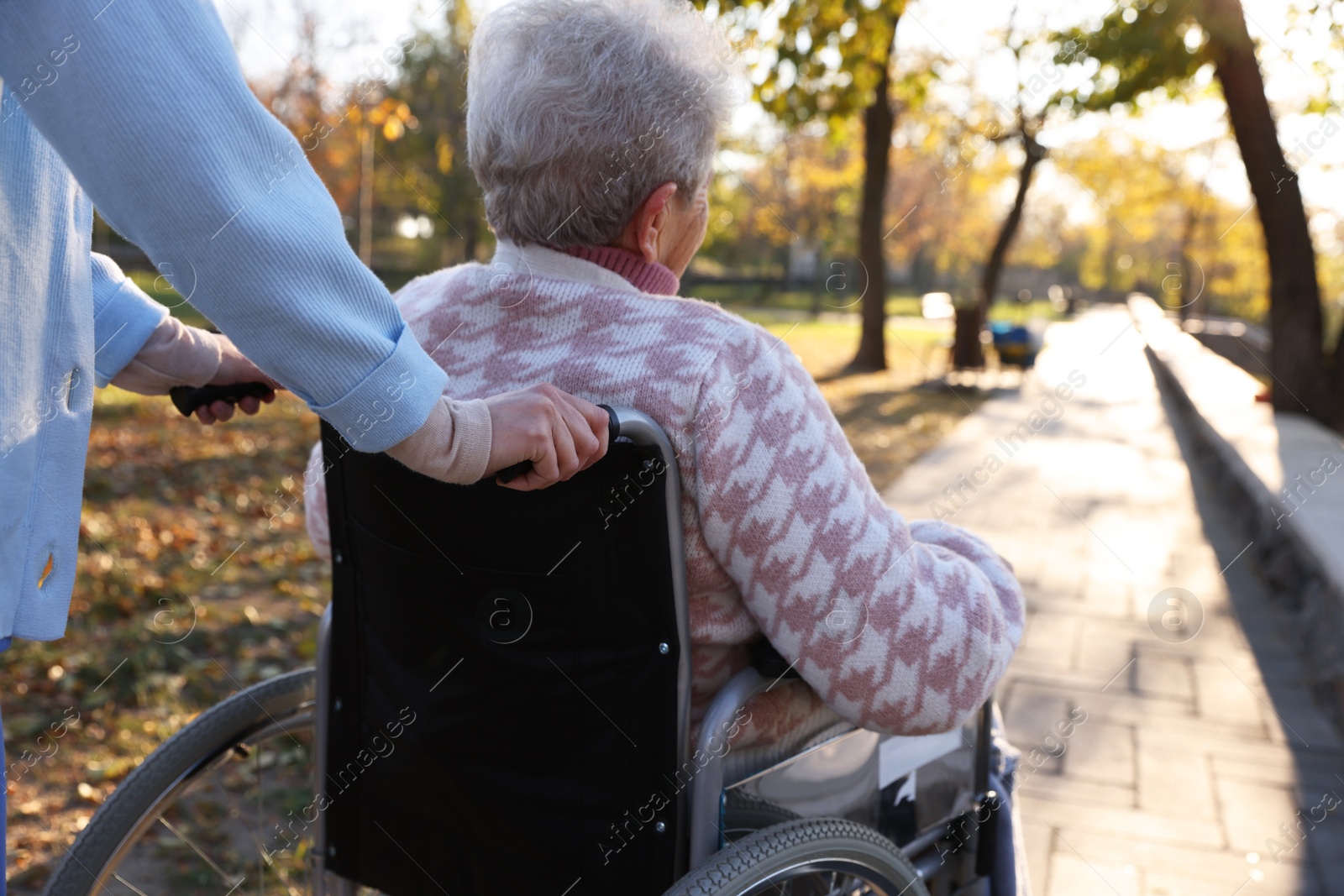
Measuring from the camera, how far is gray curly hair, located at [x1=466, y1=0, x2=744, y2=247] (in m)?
1.29

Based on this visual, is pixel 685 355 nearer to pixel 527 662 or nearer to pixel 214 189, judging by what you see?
pixel 527 662

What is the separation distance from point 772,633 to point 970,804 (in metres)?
0.78

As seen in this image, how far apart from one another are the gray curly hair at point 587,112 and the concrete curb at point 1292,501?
3216mm

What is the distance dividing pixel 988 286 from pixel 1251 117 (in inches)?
418

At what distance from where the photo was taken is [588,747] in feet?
4.30

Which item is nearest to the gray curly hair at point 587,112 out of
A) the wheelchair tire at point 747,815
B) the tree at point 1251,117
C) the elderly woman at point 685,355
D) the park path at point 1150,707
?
the elderly woman at point 685,355

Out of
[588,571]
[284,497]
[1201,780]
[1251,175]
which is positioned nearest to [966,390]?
[1251,175]

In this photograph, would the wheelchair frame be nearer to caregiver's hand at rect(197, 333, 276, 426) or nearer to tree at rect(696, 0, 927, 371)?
caregiver's hand at rect(197, 333, 276, 426)

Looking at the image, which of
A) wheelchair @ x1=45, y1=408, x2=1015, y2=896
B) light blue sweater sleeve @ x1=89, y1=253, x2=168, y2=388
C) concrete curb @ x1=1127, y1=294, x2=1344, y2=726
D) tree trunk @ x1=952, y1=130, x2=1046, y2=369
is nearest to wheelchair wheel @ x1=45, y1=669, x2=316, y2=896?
wheelchair @ x1=45, y1=408, x2=1015, y2=896

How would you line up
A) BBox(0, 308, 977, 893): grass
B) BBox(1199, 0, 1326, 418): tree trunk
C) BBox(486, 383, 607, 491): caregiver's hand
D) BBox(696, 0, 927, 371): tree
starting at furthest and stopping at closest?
BBox(1199, 0, 1326, 418): tree trunk, BBox(696, 0, 927, 371): tree, BBox(0, 308, 977, 893): grass, BBox(486, 383, 607, 491): caregiver's hand

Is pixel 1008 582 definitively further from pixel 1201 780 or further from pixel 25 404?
pixel 1201 780

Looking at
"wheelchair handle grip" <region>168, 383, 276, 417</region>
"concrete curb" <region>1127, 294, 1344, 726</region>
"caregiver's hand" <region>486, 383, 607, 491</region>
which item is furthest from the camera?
"concrete curb" <region>1127, 294, 1344, 726</region>

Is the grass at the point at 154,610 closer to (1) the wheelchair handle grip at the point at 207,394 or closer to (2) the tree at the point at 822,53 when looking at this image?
(1) the wheelchair handle grip at the point at 207,394

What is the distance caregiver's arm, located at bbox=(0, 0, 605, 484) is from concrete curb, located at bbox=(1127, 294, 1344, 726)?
3566 mm
